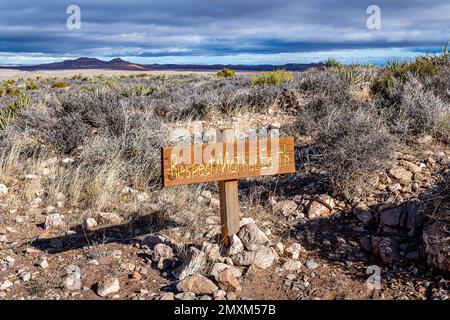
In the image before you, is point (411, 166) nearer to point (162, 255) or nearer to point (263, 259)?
point (263, 259)

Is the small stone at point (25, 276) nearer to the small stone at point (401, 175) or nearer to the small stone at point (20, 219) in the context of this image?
the small stone at point (20, 219)

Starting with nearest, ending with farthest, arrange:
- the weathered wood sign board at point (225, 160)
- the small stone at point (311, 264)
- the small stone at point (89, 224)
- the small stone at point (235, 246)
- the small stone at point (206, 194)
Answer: the weathered wood sign board at point (225, 160), the small stone at point (311, 264), the small stone at point (235, 246), the small stone at point (89, 224), the small stone at point (206, 194)

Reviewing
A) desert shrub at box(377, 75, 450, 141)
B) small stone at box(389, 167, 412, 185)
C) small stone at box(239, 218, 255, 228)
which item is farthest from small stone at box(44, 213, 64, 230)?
desert shrub at box(377, 75, 450, 141)

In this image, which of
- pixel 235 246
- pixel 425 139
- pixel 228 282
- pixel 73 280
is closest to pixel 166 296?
pixel 228 282

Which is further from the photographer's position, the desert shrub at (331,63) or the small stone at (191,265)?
the desert shrub at (331,63)

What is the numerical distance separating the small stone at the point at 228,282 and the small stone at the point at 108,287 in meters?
0.79

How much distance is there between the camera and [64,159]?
6.81 meters

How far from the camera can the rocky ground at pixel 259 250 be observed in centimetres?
357

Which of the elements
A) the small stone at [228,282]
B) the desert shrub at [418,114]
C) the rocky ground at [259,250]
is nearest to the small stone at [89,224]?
the rocky ground at [259,250]

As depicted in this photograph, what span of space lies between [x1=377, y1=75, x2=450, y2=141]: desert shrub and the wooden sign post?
321cm

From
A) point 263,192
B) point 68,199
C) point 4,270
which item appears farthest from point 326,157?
point 4,270
